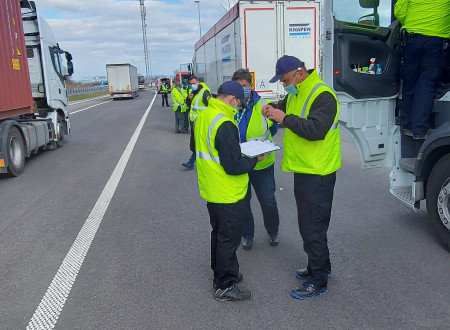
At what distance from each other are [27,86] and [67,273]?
6.79 m

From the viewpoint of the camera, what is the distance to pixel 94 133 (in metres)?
15.1

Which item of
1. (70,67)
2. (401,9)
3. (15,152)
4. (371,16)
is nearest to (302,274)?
(401,9)

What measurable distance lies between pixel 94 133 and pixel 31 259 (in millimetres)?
11179

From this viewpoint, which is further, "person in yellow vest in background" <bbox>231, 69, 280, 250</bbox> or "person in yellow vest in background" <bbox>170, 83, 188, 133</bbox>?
"person in yellow vest in background" <bbox>170, 83, 188, 133</bbox>

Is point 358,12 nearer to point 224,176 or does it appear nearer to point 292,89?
point 292,89

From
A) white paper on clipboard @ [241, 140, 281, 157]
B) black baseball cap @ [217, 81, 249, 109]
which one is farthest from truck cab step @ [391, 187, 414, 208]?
black baseball cap @ [217, 81, 249, 109]

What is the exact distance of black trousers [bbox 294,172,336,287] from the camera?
3359 millimetres

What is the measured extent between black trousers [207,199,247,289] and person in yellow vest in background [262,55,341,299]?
20.7 inches

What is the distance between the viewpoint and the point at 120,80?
4272cm

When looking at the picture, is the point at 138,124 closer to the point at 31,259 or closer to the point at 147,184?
the point at 147,184

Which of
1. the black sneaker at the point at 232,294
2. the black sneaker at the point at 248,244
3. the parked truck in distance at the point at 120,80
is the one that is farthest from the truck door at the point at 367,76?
the parked truck in distance at the point at 120,80

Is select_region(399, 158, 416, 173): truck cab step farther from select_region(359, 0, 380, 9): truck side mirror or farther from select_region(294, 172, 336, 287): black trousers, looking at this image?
select_region(359, 0, 380, 9): truck side mirror

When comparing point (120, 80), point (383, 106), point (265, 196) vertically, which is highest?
point (120, 80)

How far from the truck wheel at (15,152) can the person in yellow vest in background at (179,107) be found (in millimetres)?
5605
